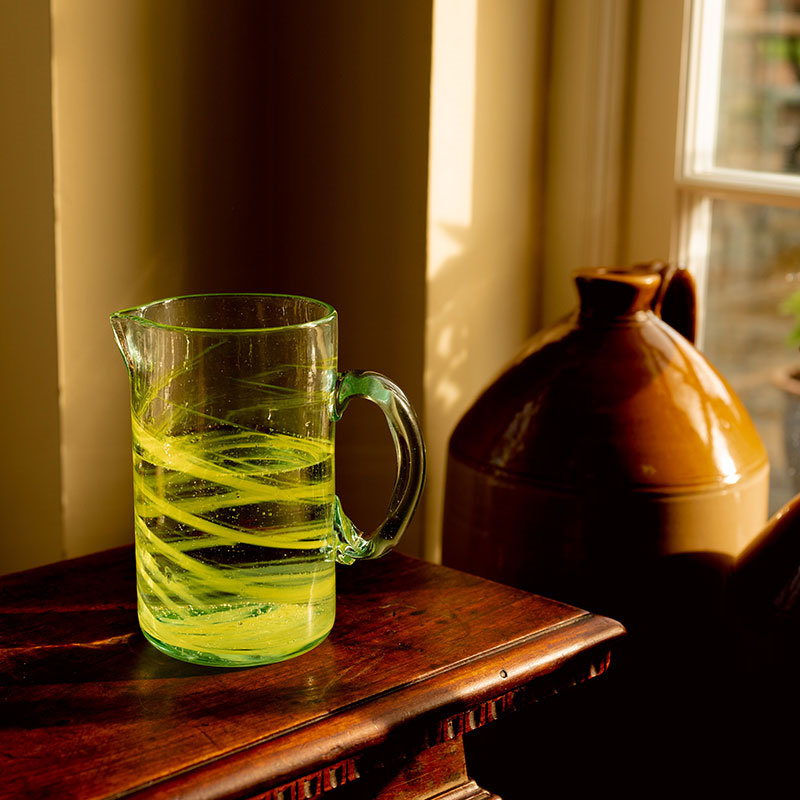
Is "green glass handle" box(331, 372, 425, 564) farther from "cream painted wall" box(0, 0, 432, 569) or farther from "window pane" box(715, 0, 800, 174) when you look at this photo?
"window pane" box(715, 0, 800, 174)

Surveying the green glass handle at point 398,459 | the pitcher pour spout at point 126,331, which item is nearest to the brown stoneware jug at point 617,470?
the green glass handle at point 398,459

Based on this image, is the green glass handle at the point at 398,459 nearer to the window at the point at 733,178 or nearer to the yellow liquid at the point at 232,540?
the yellow liquid at the point at 232,540

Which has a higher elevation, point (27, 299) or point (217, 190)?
point (217, 190)

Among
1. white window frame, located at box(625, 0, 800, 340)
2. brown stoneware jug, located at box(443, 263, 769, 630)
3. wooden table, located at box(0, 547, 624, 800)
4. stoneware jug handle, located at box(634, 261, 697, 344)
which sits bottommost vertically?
wooden table, located at box(0, 547, 624, 800)

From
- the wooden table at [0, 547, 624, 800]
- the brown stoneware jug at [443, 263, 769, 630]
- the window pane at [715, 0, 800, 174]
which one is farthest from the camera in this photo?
the window pane at [715, 0, 800, 174]

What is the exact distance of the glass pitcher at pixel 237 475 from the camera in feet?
2.57

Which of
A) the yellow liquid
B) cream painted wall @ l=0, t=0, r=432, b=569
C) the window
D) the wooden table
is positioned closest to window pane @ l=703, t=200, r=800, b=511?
the window

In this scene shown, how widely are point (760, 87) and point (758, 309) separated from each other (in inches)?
10.5

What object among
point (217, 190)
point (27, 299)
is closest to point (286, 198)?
point (217, 190)

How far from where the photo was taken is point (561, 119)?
4.77 ft

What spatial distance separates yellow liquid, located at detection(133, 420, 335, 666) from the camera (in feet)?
2.59

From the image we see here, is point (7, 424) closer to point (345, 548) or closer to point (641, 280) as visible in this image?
point (345, 548)

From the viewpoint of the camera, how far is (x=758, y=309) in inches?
54.2

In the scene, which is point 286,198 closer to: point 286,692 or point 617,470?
point 617,470
